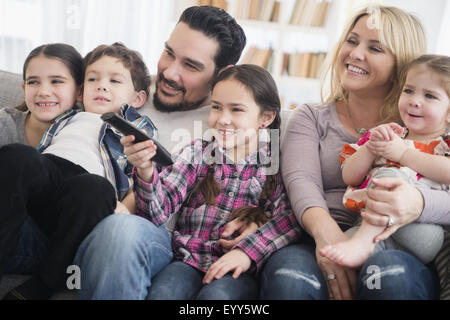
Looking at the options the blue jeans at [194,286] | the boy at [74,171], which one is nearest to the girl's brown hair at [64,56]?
the boy at [74,171]

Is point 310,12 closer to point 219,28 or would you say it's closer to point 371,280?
point 219,28

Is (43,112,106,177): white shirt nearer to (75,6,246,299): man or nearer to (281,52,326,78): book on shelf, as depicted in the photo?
(75,6,246,299): man

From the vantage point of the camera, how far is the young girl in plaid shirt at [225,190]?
1095 mm

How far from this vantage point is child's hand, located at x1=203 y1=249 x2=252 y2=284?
3.40 feet

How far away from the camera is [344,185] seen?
130 centimetres

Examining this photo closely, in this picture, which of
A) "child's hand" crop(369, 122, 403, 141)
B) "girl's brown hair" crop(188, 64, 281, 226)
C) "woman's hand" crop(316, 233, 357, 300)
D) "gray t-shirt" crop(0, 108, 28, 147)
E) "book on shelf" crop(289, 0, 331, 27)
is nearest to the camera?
"woman's hand" crop(316, 233, 357, 300)

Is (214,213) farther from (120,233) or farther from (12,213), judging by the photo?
(12,213)

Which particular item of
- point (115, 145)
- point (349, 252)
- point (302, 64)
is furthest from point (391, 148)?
point (302, 64)

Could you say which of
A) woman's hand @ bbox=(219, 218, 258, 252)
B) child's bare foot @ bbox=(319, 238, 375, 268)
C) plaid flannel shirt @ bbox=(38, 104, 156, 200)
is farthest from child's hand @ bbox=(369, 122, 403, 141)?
plaid flannel shirt @ bbox=(38, 104, 156, 200)

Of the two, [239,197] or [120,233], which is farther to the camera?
[239,197]

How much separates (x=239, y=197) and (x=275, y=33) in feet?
8.41

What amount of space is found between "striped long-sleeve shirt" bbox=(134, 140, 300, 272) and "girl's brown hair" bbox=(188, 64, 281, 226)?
2 centimetres

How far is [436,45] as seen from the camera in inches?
136
